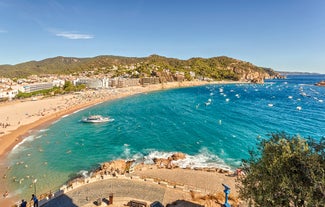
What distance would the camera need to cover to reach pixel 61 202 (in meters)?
18.7

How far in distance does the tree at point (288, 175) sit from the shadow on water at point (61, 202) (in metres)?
14.3

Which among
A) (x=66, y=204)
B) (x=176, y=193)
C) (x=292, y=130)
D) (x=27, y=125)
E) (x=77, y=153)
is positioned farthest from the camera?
(x=27, y=125)

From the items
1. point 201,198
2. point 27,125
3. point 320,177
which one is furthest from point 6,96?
point 320,177

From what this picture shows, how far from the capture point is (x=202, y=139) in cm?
4322

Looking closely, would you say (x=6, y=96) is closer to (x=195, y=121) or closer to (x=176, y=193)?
(x=195, y=121)

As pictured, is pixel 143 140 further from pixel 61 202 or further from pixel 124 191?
pixel 61 202

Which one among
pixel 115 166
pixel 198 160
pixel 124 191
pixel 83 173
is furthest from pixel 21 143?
pixel 198 160

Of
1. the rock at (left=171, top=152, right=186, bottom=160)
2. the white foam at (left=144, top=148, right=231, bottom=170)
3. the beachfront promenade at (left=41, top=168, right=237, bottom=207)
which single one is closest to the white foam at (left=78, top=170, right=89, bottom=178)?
the beachfront promenade at (left=41, top=168, right=237, bottom=207)

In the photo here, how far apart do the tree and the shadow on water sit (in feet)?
47.0

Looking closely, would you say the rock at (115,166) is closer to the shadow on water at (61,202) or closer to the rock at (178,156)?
the rock at (178,156)

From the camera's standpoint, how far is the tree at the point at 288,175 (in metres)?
9.40

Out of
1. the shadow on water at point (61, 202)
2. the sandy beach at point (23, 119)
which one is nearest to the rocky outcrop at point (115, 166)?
the shadow on water at point (61, 202)

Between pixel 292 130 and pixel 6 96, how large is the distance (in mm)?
117586

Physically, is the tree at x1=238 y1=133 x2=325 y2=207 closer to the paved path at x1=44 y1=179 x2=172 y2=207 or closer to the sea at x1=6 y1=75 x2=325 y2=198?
the paved path at x1=44 y1=179 x2=172 y2=207
